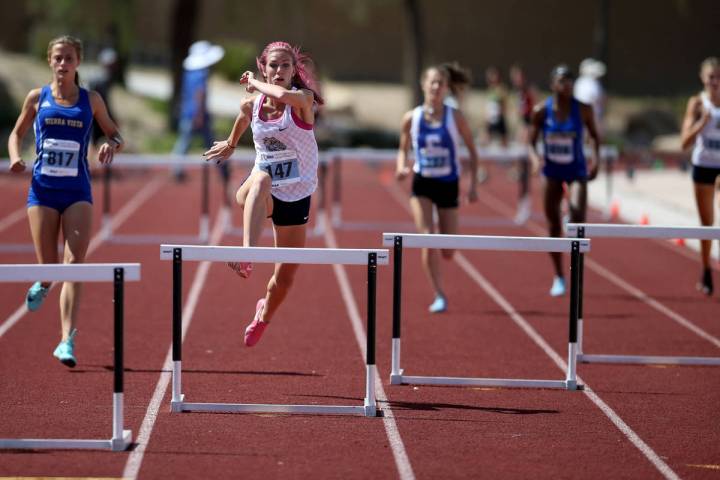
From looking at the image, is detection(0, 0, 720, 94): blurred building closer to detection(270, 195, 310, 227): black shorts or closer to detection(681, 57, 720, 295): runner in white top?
detection(681, 57, 720, 295): runner in white top

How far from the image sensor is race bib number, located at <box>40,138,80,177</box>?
7.75 m

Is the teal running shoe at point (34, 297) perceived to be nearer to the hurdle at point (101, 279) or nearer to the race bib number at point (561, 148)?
the hurdle at point (101, 279)

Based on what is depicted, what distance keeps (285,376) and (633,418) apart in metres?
2.16

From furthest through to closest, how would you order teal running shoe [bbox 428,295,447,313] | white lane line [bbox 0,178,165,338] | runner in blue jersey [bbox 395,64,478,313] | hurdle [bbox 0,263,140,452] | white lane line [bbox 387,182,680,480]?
teal running shoe [bbox 428,295,447,313] → runner in blue jersey [bbox 395,64,478,313] → white lane line [bbox 0,178,165,338] → white lane line [bbox 387,182,680,480] → hurdle [bbox 0,263,140,452]

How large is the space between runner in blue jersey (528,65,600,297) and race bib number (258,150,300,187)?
4.10 m

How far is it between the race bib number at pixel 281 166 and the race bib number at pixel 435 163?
3.02 metres

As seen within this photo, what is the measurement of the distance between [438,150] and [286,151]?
10.3 feet

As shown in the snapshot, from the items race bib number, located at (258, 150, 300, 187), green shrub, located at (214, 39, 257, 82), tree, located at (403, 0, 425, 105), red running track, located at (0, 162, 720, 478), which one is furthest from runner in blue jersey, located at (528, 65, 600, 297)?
green shrub, located at (214, 39, 257, 82)

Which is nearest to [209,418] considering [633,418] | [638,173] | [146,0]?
[633,418]

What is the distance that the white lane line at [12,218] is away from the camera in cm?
1638

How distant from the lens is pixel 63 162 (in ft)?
25.5

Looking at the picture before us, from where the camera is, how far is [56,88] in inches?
308

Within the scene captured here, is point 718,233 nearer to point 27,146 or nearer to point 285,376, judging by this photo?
point 285,376

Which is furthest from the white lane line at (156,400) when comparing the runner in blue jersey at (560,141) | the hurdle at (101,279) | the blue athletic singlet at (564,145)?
the blue athletic singlet at (564,145)
